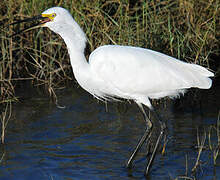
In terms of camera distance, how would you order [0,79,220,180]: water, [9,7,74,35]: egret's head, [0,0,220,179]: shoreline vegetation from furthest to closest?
[0,0,220,179]: shoreline vegetation < [9,7,74,35]: egret's head < [0,79,220,180]: water

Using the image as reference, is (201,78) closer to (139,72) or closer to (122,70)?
(139,72)

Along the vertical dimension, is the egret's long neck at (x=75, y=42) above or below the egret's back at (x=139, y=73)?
above

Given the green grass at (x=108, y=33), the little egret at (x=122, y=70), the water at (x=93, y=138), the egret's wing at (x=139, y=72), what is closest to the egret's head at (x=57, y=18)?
the little egret at (x=122, y=70)

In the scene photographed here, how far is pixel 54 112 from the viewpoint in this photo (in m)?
6.05

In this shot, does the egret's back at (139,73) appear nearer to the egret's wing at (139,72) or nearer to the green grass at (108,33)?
the egret's wing at (139,72)

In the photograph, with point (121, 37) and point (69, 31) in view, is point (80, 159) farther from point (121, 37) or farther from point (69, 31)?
point (121, 37)

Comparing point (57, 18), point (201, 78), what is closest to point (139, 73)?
point (201, 78)

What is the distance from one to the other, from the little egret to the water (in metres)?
0.28

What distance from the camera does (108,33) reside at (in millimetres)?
6441

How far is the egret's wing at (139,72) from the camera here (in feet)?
15.3

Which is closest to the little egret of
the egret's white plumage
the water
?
the egret's white plumage

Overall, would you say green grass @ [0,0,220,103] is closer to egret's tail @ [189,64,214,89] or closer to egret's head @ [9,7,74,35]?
egret's tail @ [189,64,214,89]

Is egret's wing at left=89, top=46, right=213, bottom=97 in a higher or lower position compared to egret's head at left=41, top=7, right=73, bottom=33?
lower

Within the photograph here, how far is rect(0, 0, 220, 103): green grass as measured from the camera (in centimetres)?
620
